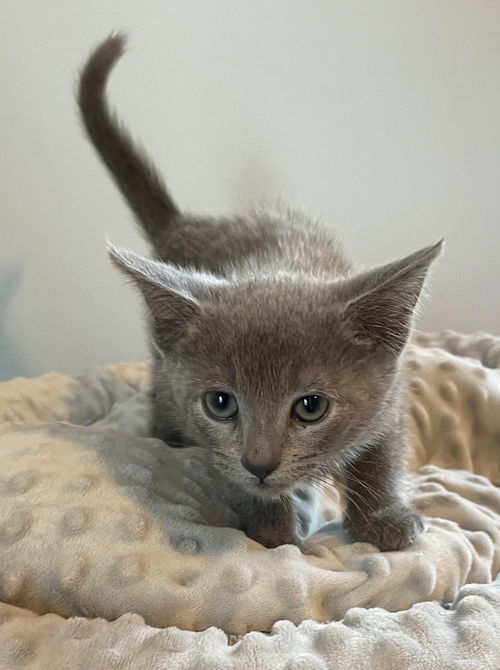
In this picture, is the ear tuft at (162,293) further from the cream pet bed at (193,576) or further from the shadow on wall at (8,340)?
the shadow on wall at (8,340)

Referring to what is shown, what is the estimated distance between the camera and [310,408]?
86cm

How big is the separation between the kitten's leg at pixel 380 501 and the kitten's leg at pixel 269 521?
3.8 inches

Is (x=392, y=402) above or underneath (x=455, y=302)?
above

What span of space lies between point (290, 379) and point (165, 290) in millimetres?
208

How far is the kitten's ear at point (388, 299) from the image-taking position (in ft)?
2.63

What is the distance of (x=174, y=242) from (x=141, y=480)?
1.72ft

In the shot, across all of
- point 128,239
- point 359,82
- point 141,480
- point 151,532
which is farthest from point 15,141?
point 151,532

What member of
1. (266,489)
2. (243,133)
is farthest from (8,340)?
(266,489)

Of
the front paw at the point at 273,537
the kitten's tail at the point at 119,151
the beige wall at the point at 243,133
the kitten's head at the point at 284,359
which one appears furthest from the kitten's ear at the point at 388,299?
the beige wall at the point at 243,133

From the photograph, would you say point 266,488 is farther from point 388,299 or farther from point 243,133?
point 243,133

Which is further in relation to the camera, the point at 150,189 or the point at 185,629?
the point at 150,189

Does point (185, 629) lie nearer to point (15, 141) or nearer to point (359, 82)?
point (15, 141)

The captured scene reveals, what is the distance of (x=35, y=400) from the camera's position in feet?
4.42

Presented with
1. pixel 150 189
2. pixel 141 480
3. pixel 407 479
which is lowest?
pixel 407 479
